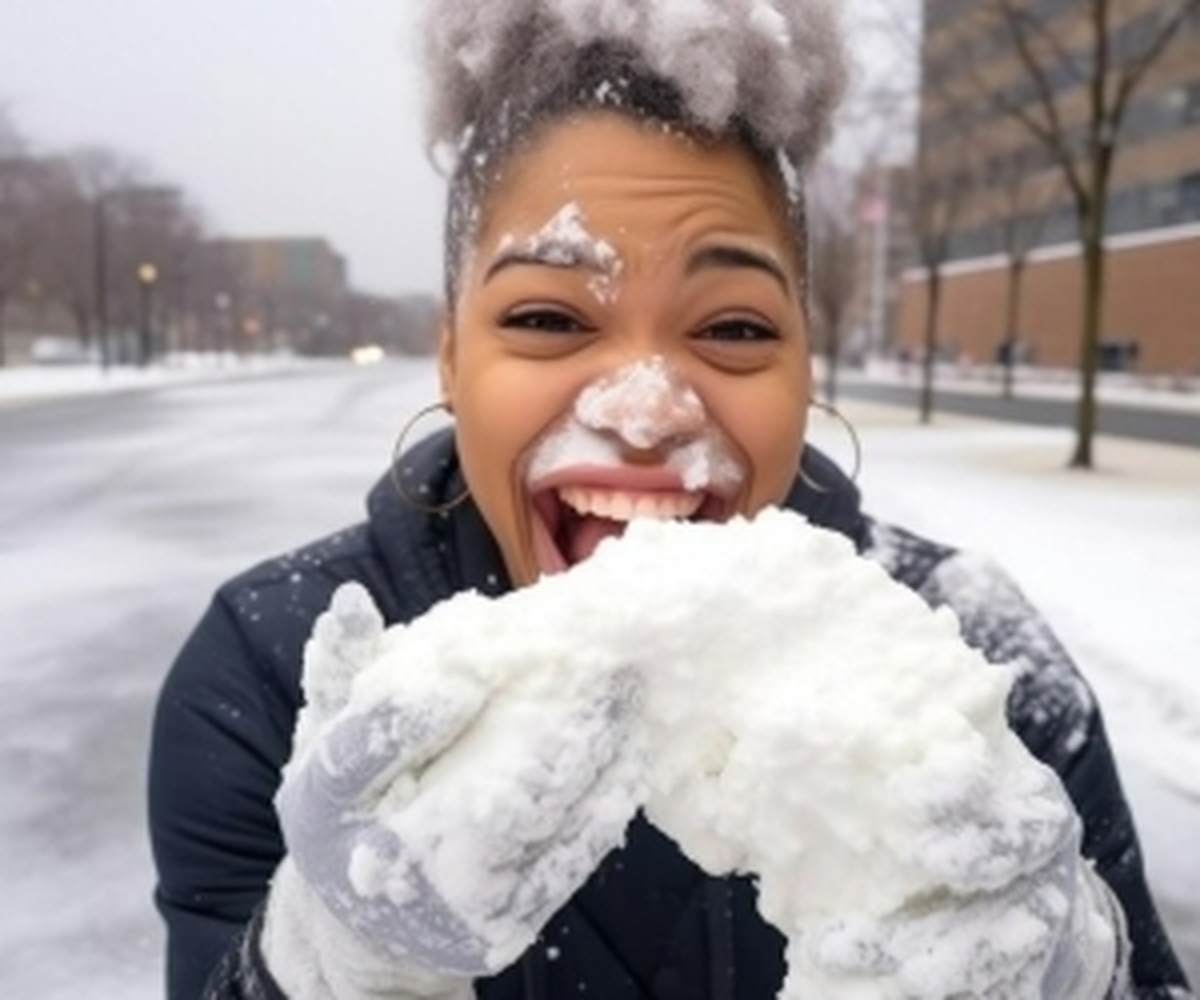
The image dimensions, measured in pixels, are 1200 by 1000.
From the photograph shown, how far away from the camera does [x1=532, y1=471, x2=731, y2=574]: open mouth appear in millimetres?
1472

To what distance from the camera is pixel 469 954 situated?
42.5 inches

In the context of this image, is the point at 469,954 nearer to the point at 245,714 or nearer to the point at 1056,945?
the point at 1056,945

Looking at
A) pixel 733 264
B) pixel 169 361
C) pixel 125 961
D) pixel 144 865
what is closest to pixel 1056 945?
pixel 733 264

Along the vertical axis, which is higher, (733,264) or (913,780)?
(733,264)

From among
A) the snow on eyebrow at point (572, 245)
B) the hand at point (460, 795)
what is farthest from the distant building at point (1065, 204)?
the hand at point (460, 795)

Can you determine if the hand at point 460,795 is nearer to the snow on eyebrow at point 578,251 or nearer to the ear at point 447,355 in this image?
the snow on eyebrow at point 578,251

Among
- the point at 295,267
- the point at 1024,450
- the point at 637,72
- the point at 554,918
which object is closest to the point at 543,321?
the point at 637,72

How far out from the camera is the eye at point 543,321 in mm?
1500

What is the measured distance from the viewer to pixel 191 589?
7832mm

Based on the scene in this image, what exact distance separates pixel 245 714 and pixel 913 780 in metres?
0.86

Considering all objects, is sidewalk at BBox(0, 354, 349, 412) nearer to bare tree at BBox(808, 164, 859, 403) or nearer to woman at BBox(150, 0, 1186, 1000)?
bare tree at BBox(808, 164, 859, 403)

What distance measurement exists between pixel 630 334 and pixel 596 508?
198mm

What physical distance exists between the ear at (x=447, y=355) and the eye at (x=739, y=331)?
336 millimetres

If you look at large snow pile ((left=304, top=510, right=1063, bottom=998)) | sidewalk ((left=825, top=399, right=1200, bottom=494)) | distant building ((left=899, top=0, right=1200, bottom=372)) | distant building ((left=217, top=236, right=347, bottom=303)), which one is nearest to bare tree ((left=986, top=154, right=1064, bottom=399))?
distant building ((left=899, top=0, right=1200, bottom=372))
